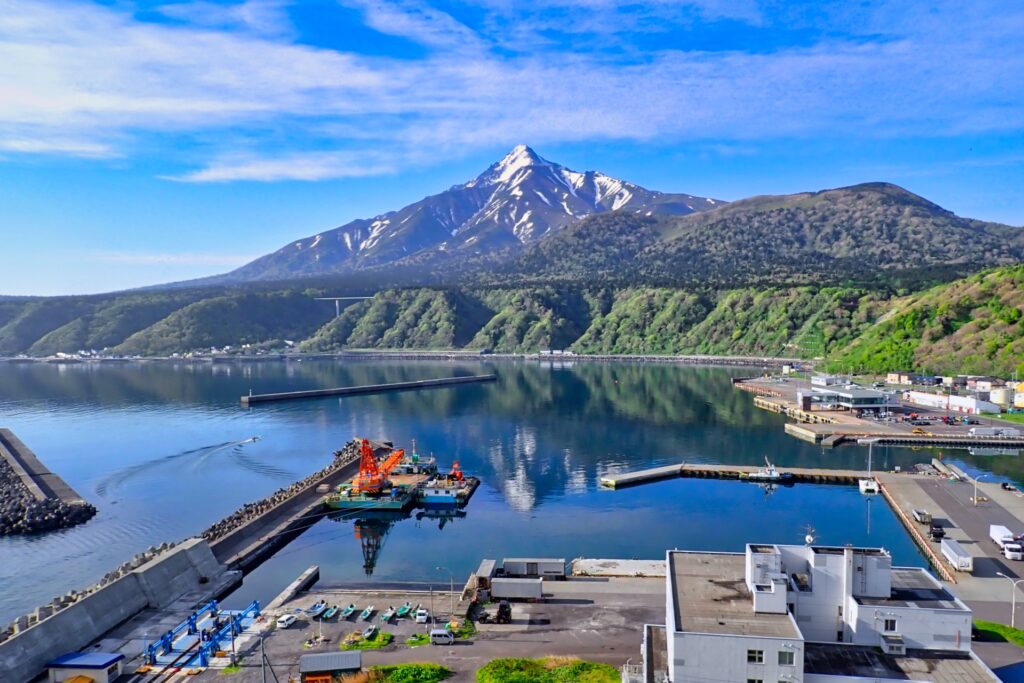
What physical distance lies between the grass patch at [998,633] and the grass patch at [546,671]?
11.9 metres

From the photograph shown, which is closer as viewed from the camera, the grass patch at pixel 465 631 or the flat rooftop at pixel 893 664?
the flat rooftop at pixel 893 664

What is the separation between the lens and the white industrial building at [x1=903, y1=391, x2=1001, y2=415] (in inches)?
2699

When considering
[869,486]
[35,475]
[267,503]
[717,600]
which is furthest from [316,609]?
[35,475]

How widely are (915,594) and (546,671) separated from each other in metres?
9.89

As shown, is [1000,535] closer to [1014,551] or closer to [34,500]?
[1014,551]

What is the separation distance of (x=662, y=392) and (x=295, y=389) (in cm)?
5333

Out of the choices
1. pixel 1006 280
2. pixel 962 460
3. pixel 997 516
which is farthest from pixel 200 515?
pixel 1006 280

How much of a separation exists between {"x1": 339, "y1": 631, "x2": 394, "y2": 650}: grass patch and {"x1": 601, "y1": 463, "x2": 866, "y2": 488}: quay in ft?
91.3

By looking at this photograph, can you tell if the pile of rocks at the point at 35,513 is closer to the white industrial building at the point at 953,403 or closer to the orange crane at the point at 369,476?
the orange crane at the point at 369,476

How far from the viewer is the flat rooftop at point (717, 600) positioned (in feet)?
54.7

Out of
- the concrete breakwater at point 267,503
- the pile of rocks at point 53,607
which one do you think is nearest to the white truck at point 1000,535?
the concrete breakwater at point 267,503

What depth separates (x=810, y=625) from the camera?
18.5 metres

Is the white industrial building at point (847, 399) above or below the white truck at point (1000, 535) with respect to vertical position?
above

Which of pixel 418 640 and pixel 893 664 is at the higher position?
pixel 893 664
